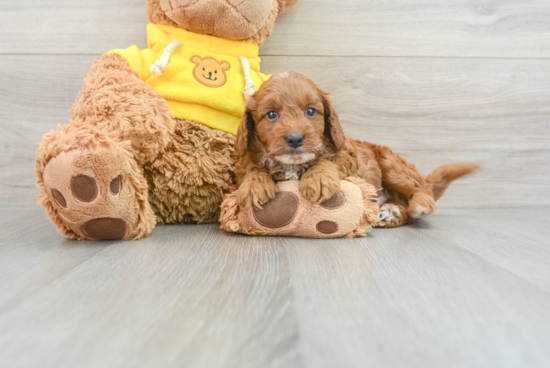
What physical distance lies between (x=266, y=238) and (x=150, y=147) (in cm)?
48

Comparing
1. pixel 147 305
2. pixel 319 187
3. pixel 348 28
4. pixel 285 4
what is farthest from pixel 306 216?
pixel 348 28

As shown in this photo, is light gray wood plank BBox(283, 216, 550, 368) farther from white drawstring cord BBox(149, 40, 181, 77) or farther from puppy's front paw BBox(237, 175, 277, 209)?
white drawstring cord BBox(149, 40, 181, 77)

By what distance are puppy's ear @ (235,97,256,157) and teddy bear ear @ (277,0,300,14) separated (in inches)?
22.9

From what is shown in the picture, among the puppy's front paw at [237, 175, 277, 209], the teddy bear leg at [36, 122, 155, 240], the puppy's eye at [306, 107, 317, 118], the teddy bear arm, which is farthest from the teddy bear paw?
the puppy's eye at [306, 107, 317, 118]

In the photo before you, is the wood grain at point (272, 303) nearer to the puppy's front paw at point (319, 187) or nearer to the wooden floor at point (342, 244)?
the wooden floor at point (342, 244)

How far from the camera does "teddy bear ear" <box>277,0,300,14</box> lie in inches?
64.9

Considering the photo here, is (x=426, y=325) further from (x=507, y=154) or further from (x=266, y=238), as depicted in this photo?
(x=507, y=154)

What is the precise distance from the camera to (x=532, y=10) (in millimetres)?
1904

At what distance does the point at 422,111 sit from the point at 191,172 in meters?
1.19

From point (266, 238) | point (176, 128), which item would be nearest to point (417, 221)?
point (266, 238)

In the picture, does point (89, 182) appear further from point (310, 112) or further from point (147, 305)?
point (310, 112)

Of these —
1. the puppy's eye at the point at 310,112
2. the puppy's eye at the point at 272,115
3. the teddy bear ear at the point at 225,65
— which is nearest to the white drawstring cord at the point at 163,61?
the teddy bear ear at the point at 225,65

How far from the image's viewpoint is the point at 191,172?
1.38 metres

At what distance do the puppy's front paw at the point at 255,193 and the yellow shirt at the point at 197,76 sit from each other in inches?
12.3
